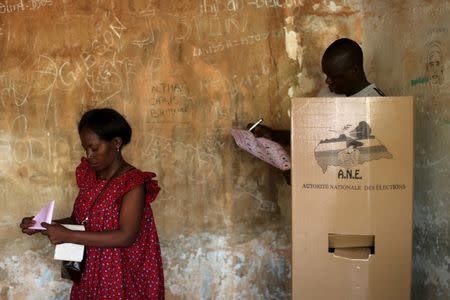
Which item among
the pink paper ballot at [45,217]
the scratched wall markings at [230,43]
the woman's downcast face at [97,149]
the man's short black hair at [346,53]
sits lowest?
the pink paper ballot at [45,217]

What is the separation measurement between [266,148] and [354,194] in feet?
1.82

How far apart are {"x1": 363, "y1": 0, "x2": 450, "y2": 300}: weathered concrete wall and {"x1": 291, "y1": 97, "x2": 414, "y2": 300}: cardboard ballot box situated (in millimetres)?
352

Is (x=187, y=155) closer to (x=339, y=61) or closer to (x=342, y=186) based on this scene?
(x=339, y=61)

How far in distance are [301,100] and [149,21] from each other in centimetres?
144

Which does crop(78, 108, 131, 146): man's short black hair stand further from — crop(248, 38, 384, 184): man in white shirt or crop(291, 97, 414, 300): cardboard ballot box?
crop(248, 38, 384, 184): man in white shirt

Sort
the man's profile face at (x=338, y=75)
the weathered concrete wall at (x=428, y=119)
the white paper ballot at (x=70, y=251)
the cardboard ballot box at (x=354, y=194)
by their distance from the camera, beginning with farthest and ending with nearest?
the man's profile face at (x=338, y=75), the weathered concrete wall at (x=428, y=119), the white paper ballot at (x=70, y=251), the cardboard ballot box at (x=354, y=194)

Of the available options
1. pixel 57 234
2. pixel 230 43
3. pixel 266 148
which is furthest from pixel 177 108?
pixel 57 234

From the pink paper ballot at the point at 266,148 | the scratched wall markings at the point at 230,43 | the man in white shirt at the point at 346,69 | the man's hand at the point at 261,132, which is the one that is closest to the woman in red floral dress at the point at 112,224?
the pink paper ballot at the point at 266,148

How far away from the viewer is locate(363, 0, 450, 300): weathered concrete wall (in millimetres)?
2023

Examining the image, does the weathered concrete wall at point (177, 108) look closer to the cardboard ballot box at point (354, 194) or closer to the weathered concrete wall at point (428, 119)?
the weathered concrete wall at point (428, 119)

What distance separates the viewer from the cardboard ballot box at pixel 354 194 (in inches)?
69.2

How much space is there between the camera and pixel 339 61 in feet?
7.13

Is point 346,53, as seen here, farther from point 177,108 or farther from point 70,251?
point 70,251

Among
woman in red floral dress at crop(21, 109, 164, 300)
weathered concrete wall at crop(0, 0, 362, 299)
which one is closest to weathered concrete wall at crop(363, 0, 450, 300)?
Answer: weathered concrete wall at crop(0, 0, 362, 299)
